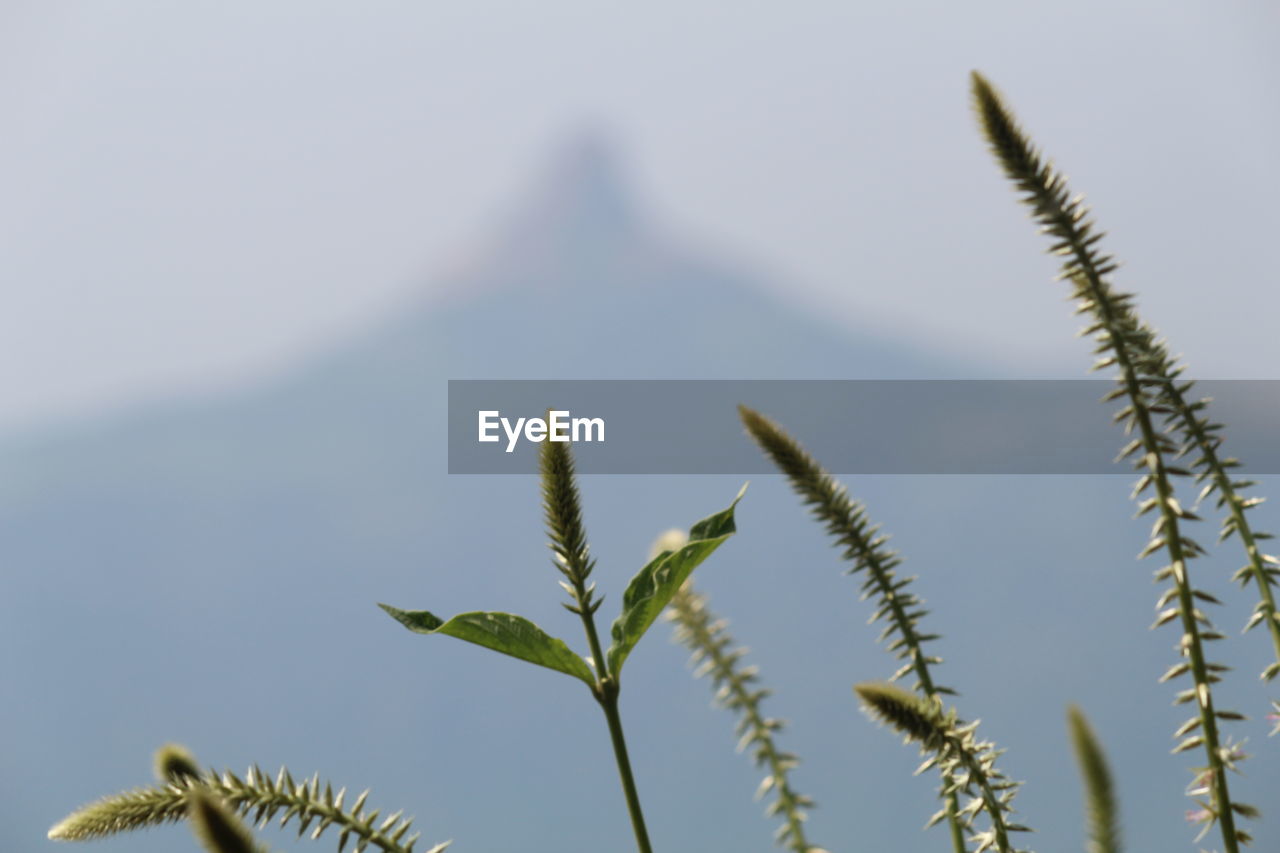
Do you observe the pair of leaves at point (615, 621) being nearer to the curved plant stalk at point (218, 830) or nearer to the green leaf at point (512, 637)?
the green leaf at point (512, 637)

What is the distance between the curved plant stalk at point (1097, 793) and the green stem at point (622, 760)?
561 mm

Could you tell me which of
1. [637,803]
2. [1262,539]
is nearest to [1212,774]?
[1262,539]

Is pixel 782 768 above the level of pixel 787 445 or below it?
below

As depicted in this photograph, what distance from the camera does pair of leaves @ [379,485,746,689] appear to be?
1.28 m

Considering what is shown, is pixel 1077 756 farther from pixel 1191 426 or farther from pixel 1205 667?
pixel 1191 426

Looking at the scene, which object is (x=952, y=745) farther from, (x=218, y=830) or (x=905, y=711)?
(x=218, y=830)

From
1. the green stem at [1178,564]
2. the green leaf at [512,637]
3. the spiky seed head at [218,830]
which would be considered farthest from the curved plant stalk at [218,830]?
the green stem at [1178,564]

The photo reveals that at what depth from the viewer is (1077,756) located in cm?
88

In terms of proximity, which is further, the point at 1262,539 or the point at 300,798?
the point at 1262,539

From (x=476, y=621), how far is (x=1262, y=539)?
101 centimetres

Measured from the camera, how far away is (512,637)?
130cm

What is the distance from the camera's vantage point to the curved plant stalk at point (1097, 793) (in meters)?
0.82

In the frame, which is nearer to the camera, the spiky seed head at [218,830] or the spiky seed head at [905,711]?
the spiky seed head at [218,830]

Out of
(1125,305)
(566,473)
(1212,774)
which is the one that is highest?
(1125,305)
